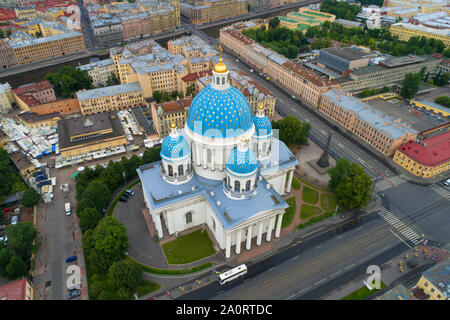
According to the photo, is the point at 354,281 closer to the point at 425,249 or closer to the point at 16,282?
the point at 425,249

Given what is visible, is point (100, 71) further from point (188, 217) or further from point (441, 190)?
point (441, 190)

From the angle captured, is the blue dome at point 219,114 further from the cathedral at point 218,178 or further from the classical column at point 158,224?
the classical column at point 158,224

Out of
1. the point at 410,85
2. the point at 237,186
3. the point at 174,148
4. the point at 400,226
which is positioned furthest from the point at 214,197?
the point at 410,85

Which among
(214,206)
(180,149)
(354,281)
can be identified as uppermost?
(180,149)

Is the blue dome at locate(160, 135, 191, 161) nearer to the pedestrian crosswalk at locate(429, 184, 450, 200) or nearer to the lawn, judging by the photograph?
the lawn

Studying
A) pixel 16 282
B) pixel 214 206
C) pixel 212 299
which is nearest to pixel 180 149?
pixel 214 206

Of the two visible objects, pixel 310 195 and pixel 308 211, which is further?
pixel 310 195
